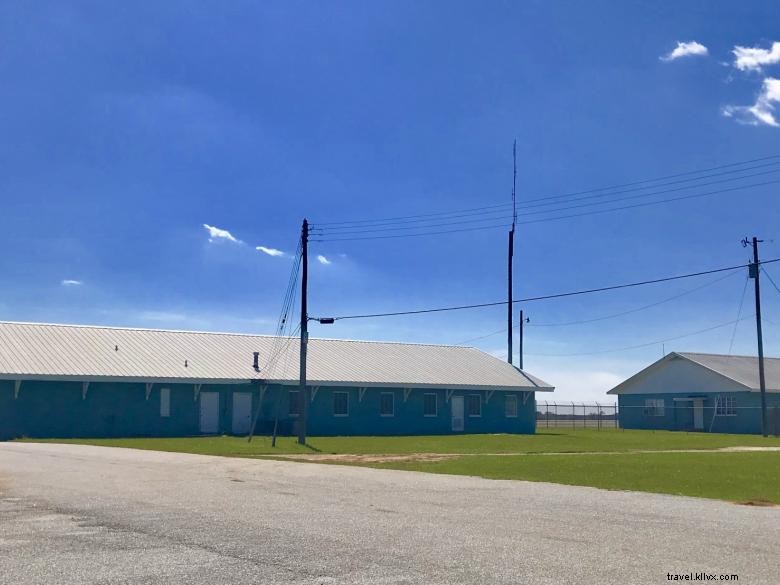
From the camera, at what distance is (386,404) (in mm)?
47094

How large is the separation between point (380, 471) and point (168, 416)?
72.8 feet

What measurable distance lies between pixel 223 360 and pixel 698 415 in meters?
31.7

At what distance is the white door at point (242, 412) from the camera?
42.4 metres

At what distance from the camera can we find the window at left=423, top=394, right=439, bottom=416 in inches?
1901

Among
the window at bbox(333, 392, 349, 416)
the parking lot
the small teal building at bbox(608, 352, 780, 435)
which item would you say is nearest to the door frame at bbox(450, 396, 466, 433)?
the window at bbox(333, 392, 349, 416)

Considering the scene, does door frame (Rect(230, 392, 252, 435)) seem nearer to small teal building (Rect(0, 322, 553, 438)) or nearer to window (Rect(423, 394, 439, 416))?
small teal building (Rect(0, 322, 553, 438))

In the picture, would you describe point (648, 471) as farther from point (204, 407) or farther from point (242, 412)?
point (242, 412)

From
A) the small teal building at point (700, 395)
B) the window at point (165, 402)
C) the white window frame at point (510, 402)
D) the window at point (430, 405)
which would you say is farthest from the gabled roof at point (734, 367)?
the window at point (165, 402)

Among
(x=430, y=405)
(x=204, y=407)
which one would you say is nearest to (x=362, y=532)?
(x=204, y=407)

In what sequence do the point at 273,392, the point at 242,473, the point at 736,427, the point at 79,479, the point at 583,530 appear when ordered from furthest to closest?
the point at 736,427 → the point at 273,392 → the point at 242,473 → the point at 79,479 → the point at 583,530

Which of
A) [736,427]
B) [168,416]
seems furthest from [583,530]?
[736,427]

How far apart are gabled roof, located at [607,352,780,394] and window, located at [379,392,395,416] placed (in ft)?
75.5

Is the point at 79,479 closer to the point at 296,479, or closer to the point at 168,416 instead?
the point at 296,479

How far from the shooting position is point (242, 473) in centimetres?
1953
